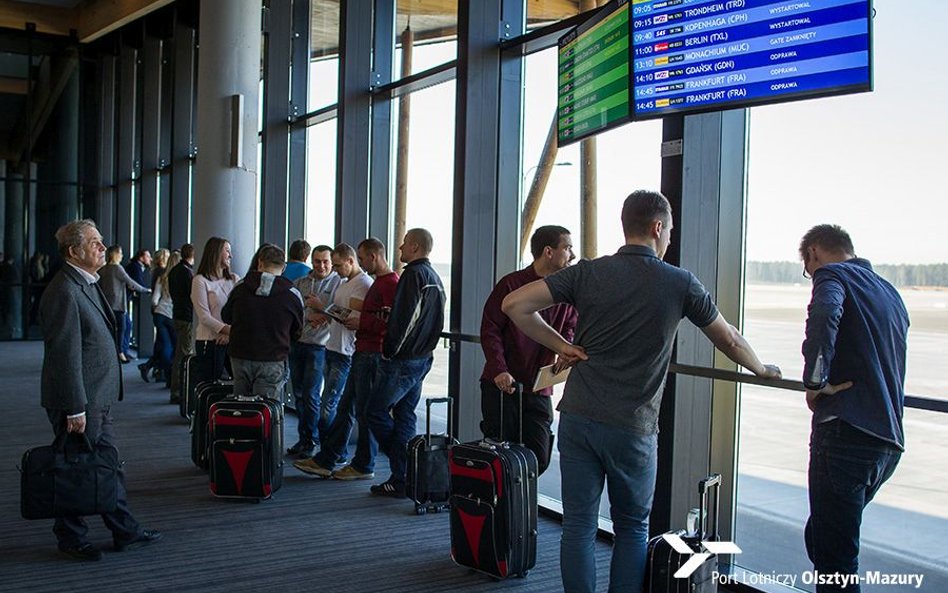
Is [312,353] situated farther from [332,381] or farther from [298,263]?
[298,263]

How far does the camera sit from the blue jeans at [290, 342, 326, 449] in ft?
22.4

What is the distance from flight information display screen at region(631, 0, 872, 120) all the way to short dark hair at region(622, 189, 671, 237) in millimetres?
736

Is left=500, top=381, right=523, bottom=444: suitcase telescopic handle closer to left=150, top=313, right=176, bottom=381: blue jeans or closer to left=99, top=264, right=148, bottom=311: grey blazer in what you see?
left=150, top=313, right=176, bottom=381: blue jeans

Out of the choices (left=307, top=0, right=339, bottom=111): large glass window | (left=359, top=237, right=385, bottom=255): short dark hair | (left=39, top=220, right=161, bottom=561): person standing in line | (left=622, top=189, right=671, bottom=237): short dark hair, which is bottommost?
(left=39, top=220, right=161, bottom=561): person standing in line

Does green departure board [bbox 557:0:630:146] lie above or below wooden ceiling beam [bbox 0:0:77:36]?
below

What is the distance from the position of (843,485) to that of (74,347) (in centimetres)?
337

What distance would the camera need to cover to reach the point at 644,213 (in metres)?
3.08

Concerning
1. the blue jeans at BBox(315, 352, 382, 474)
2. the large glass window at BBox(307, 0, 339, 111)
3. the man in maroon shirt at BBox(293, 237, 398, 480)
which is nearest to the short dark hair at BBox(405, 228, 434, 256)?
the man in maroon shirt at BBox(293, 237, 398, 480)

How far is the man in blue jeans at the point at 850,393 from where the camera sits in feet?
10.1

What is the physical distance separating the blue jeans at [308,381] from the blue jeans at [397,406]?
3.97ft

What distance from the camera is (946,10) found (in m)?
3.44

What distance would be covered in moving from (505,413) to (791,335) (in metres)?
1.49

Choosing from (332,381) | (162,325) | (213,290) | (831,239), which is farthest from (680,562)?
(162,325)

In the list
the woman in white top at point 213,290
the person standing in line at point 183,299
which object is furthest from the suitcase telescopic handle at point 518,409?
the person standing in line at point 183,299
